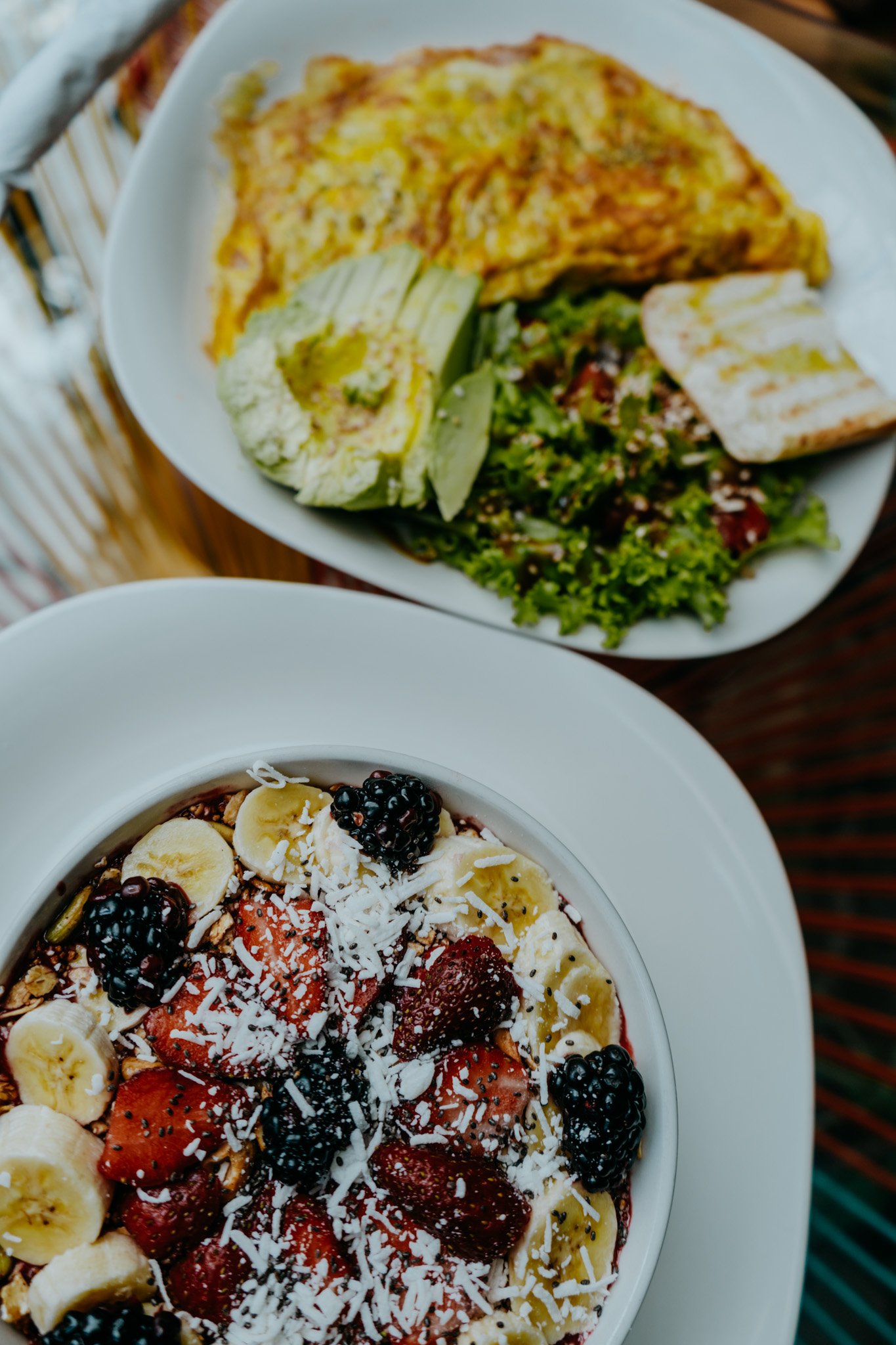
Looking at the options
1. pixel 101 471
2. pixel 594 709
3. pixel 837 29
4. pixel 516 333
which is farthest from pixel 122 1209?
pixel 837 29

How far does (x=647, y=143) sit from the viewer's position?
7.20 ft

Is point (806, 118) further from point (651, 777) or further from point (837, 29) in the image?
point (651, 777)

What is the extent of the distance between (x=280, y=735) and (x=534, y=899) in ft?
1.66

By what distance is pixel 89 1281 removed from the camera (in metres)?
1.18

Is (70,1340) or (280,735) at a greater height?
(280,735)

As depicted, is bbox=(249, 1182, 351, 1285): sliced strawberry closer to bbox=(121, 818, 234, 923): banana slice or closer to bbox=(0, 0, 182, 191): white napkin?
bbox=(121, 818, 234, 923): banana slice

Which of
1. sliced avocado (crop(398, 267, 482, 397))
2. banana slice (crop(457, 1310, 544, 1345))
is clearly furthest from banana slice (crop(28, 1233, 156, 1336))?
sliced avocado (crop(398, 267, 482, 397))

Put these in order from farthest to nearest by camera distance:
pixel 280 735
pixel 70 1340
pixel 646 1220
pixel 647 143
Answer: pixel 647 143
pixel 280 735
pixel 646 1220
pixel 70 1340

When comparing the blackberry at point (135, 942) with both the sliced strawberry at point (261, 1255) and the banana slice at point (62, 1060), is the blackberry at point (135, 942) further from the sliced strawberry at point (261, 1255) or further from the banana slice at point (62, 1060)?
the sliced strawberry at point (261, 1255)

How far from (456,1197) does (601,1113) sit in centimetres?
21

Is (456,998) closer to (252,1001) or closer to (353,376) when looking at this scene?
(252,1001)

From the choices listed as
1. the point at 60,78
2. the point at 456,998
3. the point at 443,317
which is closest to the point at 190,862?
the point at 456,998

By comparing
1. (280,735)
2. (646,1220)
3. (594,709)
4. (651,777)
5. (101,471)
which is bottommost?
(646,1220)

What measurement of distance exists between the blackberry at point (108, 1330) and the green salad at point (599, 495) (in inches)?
48.3
